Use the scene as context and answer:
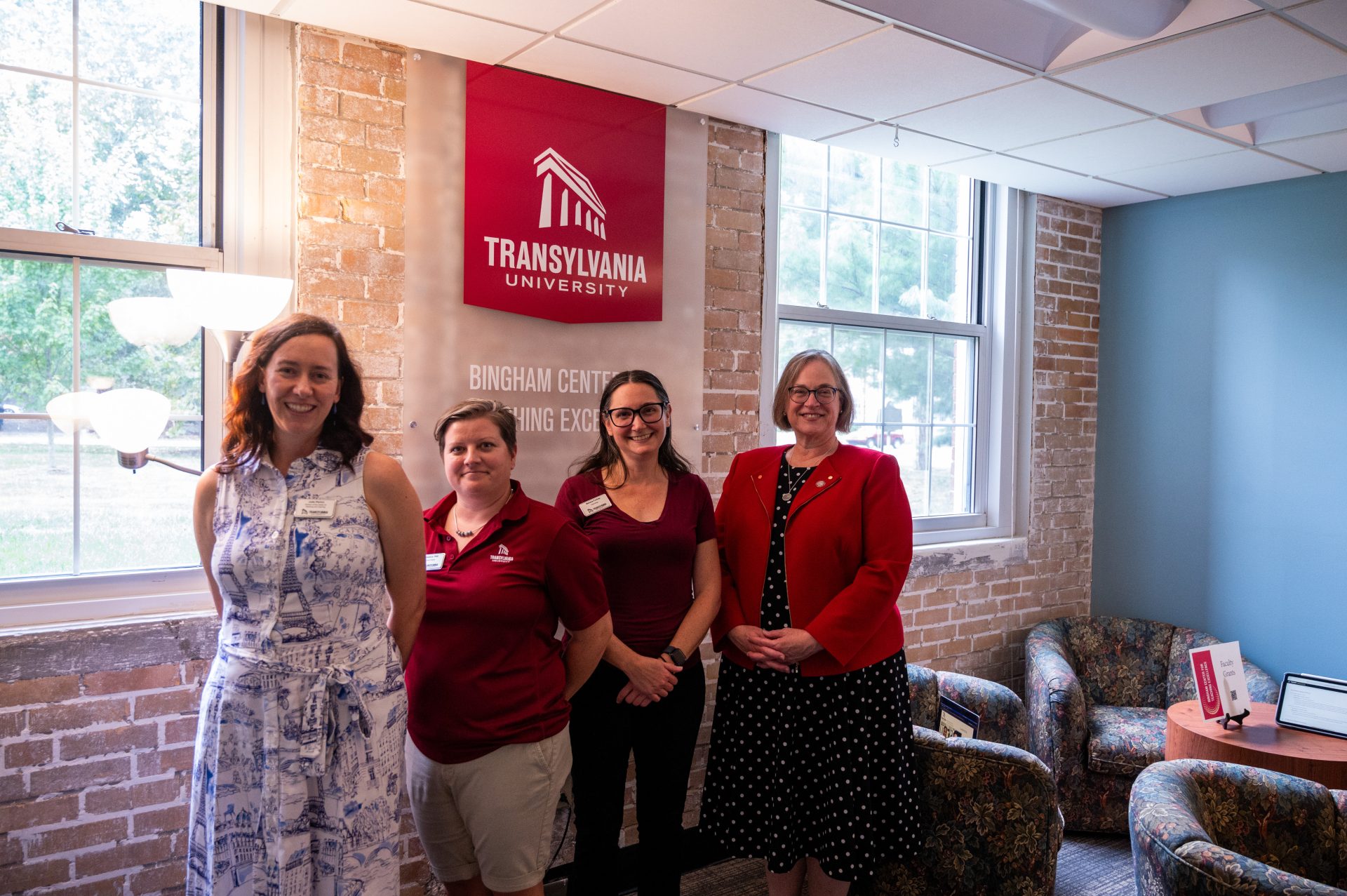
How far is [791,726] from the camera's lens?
2641 millimetres

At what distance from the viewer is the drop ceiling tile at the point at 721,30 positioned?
2658mm

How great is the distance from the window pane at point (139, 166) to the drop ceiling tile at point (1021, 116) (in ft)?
8.61

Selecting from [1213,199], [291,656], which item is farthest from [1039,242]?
[291,656]

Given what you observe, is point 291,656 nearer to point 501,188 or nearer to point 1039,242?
point 501,188

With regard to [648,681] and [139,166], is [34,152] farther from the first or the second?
[648,681]

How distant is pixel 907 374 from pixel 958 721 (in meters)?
1.99

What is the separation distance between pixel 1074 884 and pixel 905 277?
287cm

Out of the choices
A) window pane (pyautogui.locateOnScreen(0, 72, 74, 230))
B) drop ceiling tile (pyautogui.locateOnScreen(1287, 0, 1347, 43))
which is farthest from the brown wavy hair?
drop ceiling tile (pyautogui.locateOnScreen(1287, 0, 1347, 43))

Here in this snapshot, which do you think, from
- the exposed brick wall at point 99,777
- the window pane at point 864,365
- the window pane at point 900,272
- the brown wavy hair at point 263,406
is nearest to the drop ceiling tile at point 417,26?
the brown wavy hair at point 263,406

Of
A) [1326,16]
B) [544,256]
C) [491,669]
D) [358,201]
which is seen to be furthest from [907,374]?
[491,669]

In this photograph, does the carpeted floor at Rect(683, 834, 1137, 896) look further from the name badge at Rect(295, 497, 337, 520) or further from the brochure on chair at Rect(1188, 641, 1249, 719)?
the name badge at Rect(295, 497, 337, 520)

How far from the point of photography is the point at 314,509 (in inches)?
75.8

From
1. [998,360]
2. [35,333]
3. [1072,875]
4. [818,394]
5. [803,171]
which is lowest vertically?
[1072,875]

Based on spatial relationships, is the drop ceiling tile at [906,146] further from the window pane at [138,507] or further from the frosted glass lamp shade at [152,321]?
the window pane at [138,507]
